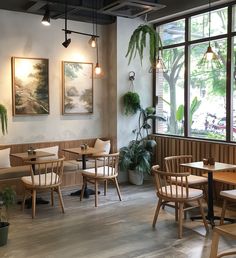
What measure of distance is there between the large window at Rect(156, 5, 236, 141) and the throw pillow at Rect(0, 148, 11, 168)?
3.06 meters

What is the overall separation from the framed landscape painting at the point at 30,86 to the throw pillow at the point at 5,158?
2.42 feet

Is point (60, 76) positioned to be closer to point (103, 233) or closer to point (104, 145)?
point (104, 145)

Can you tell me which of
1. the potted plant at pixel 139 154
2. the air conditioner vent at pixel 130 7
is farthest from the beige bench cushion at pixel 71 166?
the air conditioner vent at pixel 130 7

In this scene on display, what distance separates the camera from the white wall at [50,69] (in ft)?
20.0

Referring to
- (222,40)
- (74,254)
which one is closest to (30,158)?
(74,254)

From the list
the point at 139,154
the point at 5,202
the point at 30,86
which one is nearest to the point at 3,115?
the point at 30,86

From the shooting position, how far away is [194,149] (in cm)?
604

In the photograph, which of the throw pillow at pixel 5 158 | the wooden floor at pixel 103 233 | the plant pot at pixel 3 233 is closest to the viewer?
the wooden floor at pixel 103 233

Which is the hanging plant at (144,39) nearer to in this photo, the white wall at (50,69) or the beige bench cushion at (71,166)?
the white wall at (50,69)

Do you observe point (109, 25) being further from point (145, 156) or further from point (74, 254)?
point (74, 254)

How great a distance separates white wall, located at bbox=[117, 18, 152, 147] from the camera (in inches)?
269

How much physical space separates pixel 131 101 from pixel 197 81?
1338 mm

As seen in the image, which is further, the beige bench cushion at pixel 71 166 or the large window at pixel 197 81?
the beige bench cushion at pixel 71 166

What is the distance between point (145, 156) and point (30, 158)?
2.29m
